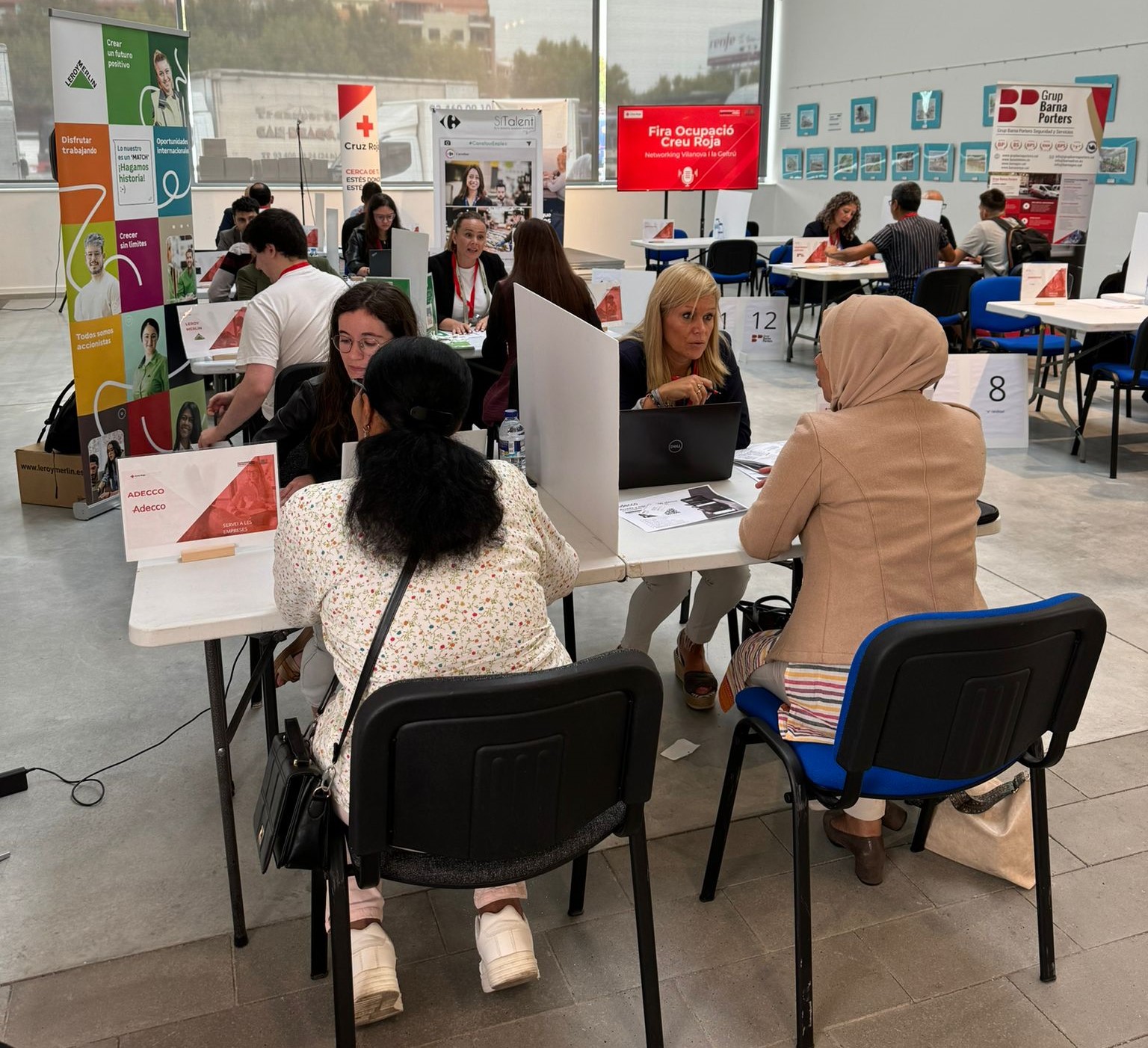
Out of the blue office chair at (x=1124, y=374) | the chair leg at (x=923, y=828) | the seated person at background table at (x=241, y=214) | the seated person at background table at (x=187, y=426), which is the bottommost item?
the chair leg at (x=923, y=828)

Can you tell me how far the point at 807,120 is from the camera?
40.2 ft

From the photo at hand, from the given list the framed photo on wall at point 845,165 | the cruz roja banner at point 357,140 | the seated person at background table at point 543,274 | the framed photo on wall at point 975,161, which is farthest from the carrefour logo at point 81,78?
the framed photo on wall at point 845,165

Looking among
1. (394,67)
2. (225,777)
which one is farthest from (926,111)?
(225,777)

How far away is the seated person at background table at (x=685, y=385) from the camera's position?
2801mm

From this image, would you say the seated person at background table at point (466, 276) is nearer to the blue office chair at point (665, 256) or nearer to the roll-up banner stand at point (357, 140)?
the roll-up banner stand at point (357, 140)

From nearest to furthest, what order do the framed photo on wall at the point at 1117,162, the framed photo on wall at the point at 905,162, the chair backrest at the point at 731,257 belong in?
the framed photo on wall at the point at 1117,162 < the chair backrest at the point at 731,257 < the framed photo on wall at the point at 905,162

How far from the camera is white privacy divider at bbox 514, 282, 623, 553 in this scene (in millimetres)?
2094

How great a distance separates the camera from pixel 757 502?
6.72 ft

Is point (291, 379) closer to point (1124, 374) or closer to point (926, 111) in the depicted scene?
point (1124, 374)

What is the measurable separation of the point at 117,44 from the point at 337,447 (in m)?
2.31

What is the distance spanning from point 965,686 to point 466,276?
155 inches

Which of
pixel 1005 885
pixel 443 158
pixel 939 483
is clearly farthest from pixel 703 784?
pixel 443 158

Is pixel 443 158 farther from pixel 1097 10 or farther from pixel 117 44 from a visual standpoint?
pixel 1097 10

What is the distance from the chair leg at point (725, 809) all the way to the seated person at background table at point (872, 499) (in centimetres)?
9
